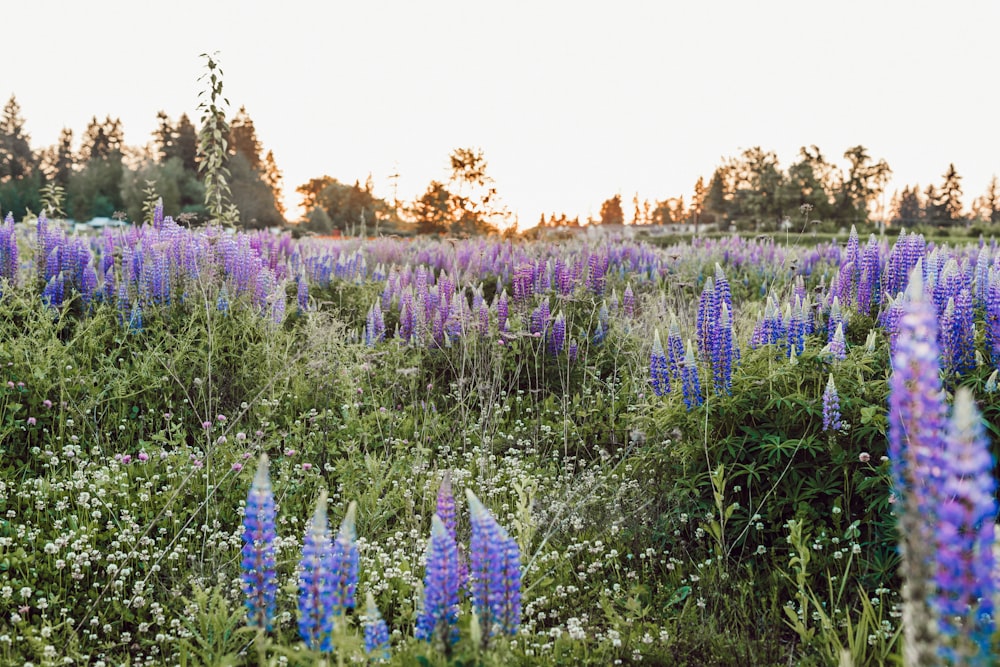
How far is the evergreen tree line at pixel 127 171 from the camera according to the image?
2078 inches

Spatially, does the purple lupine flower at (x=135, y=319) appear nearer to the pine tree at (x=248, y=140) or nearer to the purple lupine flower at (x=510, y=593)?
the purple lupine flower at (x=510, y=593)

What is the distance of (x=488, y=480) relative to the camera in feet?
14.1

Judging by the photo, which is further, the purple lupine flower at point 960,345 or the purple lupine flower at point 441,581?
the purple lupine flower at point 960,345

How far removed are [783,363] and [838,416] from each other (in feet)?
1.92

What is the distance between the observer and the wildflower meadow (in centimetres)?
201

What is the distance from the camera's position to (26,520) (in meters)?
3.74

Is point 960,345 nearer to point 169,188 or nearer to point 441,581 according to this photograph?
point 441,581

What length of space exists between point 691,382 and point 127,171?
198ft

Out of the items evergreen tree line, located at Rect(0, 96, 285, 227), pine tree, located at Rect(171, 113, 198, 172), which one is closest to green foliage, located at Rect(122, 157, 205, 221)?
evergreen tree line, located at Rect(0, 96, 285, 227)

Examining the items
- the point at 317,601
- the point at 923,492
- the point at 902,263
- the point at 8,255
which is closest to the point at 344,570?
the point at 317,601

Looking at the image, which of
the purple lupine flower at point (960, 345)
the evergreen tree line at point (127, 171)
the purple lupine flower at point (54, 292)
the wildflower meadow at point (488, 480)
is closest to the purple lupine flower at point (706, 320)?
the wildflower meadow at point (488, 480)

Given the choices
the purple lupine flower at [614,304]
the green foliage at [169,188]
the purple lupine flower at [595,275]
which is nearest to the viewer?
the purple lupine flower at [614,304]

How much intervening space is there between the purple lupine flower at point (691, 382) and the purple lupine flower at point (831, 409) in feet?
2.08

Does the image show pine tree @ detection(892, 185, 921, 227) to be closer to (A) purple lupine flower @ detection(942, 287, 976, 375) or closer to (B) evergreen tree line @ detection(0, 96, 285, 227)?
(B) evergreen tree line @ detection(0, 96, 285, 227)
